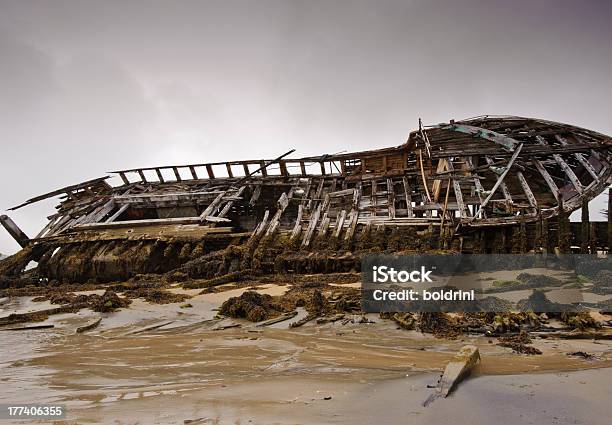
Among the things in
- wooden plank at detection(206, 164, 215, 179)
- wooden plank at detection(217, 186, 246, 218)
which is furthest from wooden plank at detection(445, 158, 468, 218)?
wooden plank at detection(206, 164, 215, 179)

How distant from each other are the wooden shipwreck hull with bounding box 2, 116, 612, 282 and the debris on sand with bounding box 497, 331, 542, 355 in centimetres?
595

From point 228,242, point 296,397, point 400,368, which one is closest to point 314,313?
point 400,368

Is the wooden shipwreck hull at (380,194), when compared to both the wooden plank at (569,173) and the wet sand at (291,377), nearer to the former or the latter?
the wooden plank at (569,173)

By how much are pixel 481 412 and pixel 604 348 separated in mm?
2714

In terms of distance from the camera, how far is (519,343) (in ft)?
14.6

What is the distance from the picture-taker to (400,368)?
352 cm

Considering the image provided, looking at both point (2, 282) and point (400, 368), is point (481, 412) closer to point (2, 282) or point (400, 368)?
point (400, 368)

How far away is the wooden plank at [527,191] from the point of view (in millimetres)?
11156

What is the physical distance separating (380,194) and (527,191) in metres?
4.66

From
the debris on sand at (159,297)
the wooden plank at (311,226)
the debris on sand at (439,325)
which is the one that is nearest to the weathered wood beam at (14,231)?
the debris on sand at (159,297)

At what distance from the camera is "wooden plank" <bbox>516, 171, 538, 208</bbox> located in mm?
11156

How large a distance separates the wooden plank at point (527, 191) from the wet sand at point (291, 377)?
7.55 metres

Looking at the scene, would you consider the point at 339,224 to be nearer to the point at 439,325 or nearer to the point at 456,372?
the point at 439,325

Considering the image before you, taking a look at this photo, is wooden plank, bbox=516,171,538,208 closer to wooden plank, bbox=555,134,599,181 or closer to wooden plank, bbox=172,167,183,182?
wooden plank, bbox=555,134,599,181
